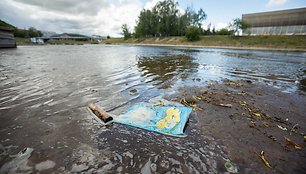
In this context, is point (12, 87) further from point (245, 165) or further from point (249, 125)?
point (249, 125)

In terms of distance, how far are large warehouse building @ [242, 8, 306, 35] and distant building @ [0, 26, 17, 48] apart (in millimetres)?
71496

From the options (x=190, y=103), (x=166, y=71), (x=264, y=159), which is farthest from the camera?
(x=166, y=71)

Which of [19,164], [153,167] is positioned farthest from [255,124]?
[19,164]

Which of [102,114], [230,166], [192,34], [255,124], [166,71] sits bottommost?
[230,166]

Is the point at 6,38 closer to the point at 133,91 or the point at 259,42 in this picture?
the point at 133,91

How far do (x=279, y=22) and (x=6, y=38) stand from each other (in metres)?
87.2

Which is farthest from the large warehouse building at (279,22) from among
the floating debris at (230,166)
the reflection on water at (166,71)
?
the floating debris at (230,166)

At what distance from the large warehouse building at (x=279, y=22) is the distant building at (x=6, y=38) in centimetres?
7150

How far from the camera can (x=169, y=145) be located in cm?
282

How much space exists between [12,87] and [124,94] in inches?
178

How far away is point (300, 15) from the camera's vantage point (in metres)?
54.2

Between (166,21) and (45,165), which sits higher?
(166,21)

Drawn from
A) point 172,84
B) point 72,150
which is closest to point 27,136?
point 72,150

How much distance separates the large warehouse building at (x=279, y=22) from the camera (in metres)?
54.0
